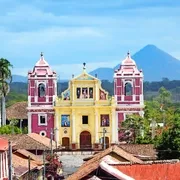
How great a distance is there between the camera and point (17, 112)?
9575 centimetres

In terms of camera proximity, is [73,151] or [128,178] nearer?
[128,178]

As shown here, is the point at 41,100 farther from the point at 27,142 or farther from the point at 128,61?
the point at 27,142

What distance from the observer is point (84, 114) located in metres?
85.9

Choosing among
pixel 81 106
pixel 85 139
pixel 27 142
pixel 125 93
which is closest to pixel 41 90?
pixel 81 106

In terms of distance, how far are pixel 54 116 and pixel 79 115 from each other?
8.95ft

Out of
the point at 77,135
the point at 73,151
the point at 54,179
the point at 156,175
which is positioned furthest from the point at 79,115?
the point at 156,175

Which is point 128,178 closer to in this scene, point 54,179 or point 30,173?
point 30,173

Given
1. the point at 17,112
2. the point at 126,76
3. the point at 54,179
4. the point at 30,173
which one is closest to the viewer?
the point at 30,173

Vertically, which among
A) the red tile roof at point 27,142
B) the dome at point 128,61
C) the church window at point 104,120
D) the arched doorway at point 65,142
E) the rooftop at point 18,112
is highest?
the dome at point 128,61

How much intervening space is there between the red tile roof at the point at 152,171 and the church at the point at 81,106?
58953 mm

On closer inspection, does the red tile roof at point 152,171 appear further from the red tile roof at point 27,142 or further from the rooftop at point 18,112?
the rooftop at point 18,112

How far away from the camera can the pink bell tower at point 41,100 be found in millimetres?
84625

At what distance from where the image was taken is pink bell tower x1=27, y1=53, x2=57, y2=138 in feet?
278

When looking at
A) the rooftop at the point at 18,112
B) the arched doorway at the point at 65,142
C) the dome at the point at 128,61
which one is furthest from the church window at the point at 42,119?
the dome at the point at 128,61
